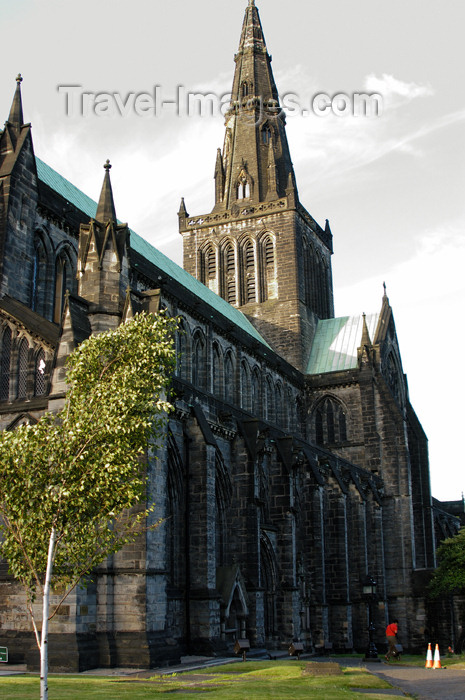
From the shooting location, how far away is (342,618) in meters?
39.6

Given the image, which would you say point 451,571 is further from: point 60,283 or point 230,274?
point 230,274

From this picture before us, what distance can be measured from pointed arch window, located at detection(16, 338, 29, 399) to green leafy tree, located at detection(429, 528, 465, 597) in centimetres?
2823

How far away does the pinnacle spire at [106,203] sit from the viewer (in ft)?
87.1

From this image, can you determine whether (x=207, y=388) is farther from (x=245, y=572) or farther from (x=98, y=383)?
(x=98, y=383)

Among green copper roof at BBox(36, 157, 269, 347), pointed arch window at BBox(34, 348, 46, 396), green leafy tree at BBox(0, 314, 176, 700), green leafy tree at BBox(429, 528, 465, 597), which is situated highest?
green copper roof at BBox(36, 157, 269, 347)

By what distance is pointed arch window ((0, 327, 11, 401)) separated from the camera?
979 inches

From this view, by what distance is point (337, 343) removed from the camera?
59344 millimetres

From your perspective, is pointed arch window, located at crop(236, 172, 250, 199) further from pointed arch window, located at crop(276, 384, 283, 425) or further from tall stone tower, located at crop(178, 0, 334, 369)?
pointed arch window, located at crop(276, 384, 283, 425)

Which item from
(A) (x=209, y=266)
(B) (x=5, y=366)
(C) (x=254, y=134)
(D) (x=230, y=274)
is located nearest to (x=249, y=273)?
(D) (x=230, y=274)

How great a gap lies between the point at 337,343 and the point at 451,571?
21102 millimetres

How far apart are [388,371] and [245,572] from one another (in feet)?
99.3

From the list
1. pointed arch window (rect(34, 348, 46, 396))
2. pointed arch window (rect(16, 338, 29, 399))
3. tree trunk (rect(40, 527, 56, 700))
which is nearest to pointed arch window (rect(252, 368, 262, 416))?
pointed arch window (rect(16, 338, 29, 399))

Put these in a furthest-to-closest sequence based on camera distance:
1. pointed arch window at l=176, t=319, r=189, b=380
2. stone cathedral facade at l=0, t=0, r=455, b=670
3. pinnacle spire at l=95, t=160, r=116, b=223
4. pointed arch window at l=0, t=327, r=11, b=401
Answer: pointed arch window at l=176, t=319, r=189, b=380, pinnacle spire at l=95, t=160, r=116, b=223, pointed arch window at l=0, t=327, r=11, b=401, stone cathedral facade at l=0, t=0, r=455, b=670

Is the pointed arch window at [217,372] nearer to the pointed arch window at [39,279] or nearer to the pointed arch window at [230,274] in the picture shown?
the pointed arch window at [39,279]
